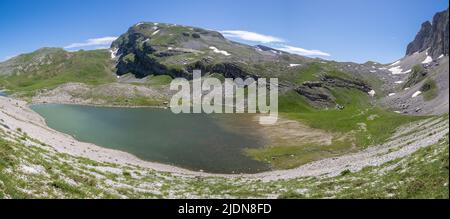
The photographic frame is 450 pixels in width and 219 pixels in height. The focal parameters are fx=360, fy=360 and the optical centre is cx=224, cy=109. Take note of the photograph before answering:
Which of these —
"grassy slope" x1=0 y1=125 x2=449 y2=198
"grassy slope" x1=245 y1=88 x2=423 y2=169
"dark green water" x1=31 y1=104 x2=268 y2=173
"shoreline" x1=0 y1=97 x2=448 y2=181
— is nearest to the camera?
"grassy slope" x1=0 y1=125 x2=449 y2=198

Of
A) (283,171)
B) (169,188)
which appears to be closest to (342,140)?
(283,171)

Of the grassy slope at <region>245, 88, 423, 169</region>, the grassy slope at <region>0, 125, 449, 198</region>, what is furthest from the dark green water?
the grassy slope at <region>0, 125, 449, 198</region>

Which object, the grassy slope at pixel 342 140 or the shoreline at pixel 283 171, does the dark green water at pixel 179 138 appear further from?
the grassy slope at pixel 342 140

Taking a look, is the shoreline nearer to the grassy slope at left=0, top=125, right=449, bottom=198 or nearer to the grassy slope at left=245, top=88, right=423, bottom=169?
the grassy slope at left=0, top=125, right=449, bottom=198

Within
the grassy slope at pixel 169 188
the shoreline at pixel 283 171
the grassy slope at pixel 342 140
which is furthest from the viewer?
the grassy slope at pixel 342 140

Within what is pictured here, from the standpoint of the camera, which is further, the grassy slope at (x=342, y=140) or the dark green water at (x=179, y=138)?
the grassy slope at (x=342, y=140)

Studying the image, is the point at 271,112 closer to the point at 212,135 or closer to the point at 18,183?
the point at 212,135

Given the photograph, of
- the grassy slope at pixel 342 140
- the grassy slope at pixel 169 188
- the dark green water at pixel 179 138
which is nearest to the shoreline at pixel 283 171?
the dark green water at pixel 179 138

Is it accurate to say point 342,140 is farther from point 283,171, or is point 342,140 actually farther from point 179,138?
point 179,138
